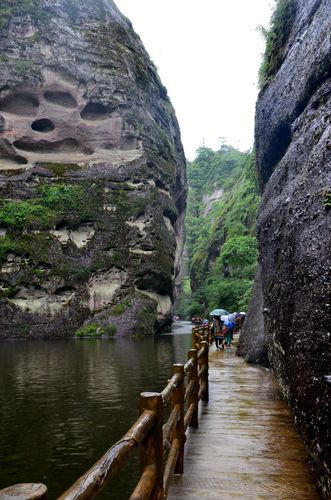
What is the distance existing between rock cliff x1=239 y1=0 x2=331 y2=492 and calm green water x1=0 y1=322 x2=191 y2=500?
106 inches

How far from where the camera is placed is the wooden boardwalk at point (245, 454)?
421 cm

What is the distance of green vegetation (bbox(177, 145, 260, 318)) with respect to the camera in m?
36.4

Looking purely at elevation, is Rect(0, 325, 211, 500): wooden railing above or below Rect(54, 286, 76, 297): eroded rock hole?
below

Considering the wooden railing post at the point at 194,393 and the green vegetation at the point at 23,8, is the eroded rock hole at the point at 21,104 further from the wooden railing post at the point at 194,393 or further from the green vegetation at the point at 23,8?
the wooden railing post at the point at 194,393

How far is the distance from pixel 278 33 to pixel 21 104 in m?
25.9

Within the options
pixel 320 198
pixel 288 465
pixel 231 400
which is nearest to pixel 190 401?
pixel 288 465

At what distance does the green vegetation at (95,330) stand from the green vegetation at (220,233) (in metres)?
9.71

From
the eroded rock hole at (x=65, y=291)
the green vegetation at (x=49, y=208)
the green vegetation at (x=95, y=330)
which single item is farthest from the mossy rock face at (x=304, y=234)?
the green vegetation at (x=49, y=208)

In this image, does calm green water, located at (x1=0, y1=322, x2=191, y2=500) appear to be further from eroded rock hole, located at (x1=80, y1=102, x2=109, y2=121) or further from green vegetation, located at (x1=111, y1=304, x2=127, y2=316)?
eroded rock hole, located at (x1=80, y1=102, x2=109, y2=121)

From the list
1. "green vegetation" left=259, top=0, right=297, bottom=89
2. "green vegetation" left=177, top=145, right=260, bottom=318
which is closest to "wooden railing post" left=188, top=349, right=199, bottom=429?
"green vegetation" left=259, top=0, right=297, bottom=89

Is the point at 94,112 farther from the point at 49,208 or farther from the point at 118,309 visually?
the point at 118,309

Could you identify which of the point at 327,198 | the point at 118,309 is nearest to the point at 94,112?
the point at 118,309

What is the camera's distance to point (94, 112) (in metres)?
34.5

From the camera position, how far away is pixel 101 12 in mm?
36219
